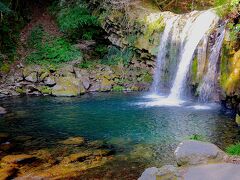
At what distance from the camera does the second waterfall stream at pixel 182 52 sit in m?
14.6

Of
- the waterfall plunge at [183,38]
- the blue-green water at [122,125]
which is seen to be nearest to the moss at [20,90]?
the blue-green water at [122,125]

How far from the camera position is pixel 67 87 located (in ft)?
59.3

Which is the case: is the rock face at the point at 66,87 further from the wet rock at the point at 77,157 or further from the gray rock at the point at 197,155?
the gray rock at the point at 197,155

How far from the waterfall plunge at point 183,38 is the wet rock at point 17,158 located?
298 inches

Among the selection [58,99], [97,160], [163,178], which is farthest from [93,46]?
[163,178]

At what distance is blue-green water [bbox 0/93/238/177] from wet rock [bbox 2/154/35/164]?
0.66 m

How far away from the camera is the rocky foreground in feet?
16.2

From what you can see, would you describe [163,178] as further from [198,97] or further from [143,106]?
[198,97]

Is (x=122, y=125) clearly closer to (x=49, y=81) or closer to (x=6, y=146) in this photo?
(x=6, y=146)

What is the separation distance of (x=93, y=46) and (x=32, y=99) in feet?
19.7

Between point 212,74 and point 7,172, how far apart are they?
913 centimetres

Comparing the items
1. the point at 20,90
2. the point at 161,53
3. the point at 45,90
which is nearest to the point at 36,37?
the point at 20,90

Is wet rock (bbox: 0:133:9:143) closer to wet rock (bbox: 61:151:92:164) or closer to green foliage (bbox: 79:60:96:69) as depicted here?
wet rock (bbox: 61:151:92:164)

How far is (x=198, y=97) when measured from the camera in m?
15.0
